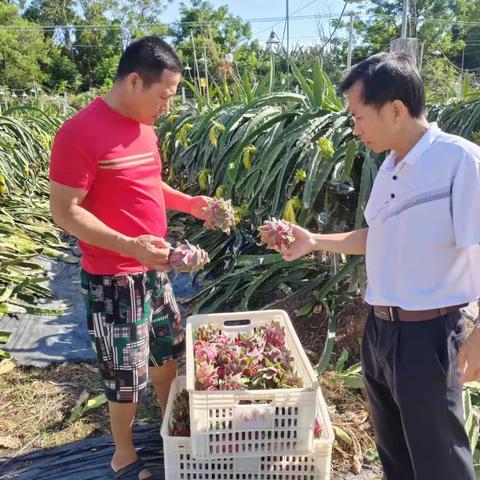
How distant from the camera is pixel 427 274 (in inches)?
52.7

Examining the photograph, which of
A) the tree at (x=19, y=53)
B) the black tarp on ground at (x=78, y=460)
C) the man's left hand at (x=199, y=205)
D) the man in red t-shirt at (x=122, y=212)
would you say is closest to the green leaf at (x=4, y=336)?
the black tarp on ground at (x=78, y=460)

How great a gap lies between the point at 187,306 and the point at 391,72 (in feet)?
7.75

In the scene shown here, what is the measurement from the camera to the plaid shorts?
1.82 metres

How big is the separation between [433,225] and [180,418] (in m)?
1.08

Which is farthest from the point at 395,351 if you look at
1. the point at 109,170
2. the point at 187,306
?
the point at 187,306

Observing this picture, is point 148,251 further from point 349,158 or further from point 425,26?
point 425,26

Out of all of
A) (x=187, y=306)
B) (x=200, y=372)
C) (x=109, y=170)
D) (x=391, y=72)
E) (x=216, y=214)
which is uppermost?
(x=391, y=72)

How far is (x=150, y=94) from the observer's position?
174 centimetres

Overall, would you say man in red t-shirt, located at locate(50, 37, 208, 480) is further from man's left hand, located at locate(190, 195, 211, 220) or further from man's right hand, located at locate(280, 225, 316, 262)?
man's right hand, located at locate(280, 225, 316, 262)

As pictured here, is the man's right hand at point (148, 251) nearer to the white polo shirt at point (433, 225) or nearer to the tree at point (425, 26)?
the white polo shirt at point (433, 225)

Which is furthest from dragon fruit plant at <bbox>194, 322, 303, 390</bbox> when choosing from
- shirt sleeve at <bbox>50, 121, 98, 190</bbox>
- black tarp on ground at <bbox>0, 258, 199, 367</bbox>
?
black tarp on ground at <bbox>0, 258, 199, 367</bbox>

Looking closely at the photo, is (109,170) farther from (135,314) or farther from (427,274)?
(427,274)

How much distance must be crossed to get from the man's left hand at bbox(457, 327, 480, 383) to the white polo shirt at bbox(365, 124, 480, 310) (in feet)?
0.36

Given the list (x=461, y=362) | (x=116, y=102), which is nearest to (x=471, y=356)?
(x=461, y=362)
